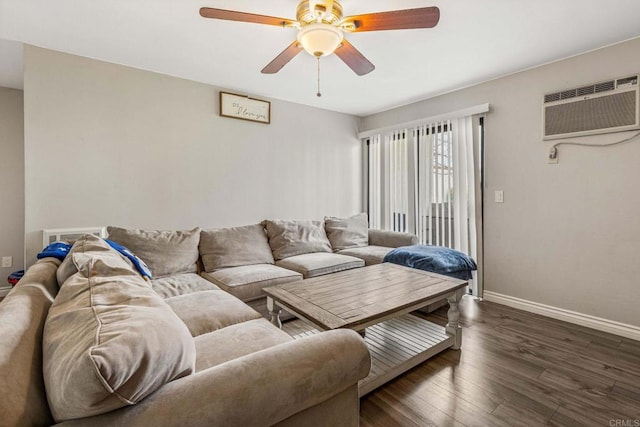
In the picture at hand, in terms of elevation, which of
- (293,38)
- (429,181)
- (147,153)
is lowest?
(429,181)

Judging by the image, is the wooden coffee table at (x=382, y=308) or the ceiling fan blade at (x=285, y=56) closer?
the wooden coffee table at (x=382, y=308)

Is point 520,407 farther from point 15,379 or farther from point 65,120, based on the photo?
point 65,120

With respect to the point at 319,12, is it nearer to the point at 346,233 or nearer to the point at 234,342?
the point at 234,342

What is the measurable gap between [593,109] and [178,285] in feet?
12.0

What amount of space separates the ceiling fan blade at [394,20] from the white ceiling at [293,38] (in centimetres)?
31

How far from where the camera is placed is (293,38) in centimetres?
229

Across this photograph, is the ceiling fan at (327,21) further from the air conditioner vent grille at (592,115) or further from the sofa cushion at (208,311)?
the air conditioner vent grille at (592,115)

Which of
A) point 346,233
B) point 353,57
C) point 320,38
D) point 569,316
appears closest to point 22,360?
point 320,38

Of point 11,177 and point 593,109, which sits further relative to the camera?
point 11,177

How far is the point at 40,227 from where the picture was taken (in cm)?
240

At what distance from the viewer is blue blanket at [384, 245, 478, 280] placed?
9.05 ft

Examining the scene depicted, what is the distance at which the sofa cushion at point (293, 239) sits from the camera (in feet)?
10.5

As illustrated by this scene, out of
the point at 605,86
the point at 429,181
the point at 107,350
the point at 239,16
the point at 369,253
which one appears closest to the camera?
the point at 107,350

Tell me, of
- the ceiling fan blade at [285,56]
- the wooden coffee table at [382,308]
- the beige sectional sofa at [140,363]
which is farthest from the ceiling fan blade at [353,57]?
the beige sectional sofa at [140,363]
